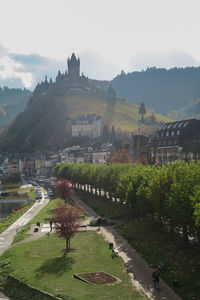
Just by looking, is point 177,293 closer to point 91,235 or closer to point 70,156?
point 91,235

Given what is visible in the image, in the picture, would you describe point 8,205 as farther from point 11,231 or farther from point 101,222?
point 101,222

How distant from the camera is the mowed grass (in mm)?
30531

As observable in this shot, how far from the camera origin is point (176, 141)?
11275 centimetres

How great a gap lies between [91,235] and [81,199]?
48.8 metres

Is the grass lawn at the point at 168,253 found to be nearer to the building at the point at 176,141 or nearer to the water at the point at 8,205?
the water at the point at 8,205

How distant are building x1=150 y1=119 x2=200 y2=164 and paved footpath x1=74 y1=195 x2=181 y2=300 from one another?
5747 centimetres

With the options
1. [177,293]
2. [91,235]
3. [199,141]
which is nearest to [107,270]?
[177,293]

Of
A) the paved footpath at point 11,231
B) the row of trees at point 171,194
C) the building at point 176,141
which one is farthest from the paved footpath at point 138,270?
the building at point 176,141

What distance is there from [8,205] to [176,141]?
56363 millimetres

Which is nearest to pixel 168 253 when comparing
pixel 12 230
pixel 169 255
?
pixel 169 255

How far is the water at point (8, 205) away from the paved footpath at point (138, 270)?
141 ft

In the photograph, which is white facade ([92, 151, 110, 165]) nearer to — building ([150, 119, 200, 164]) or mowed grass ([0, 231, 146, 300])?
building ([150, 119, 200, 164])

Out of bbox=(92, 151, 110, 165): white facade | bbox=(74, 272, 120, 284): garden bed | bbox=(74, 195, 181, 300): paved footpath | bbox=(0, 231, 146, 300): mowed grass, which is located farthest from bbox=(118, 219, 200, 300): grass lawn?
bbox=(92, 151, 110, 165): white facade

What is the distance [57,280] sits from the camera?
34.2 metres
